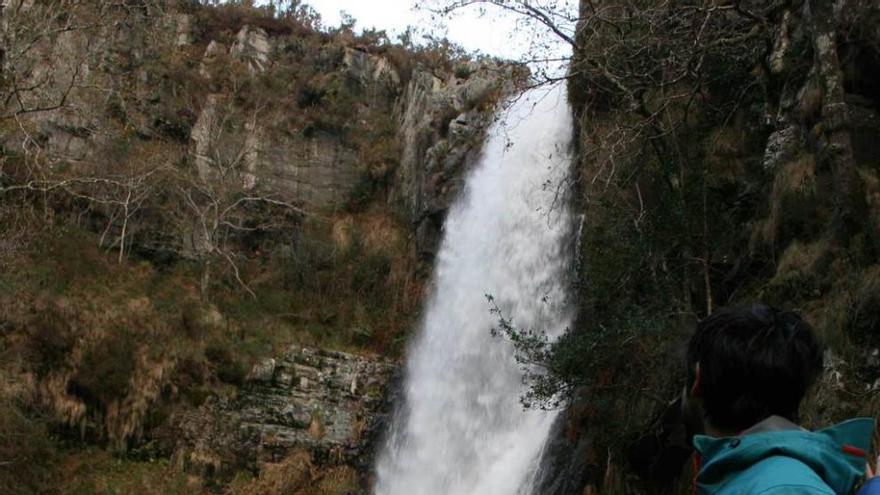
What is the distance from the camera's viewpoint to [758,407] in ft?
5.61

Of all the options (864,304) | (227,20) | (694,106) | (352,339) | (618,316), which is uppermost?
(227,20)

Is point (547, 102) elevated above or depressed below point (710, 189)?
above

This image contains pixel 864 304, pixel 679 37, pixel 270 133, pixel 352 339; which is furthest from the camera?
pixel 270 133

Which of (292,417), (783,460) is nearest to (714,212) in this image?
(783,460)

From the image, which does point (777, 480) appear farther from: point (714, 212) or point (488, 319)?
point (488, 319)

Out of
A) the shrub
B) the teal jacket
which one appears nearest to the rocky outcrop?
the shrub

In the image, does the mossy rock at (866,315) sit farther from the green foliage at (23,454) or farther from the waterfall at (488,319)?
the green foliage at (23,454)

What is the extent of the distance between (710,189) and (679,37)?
7.43 ft

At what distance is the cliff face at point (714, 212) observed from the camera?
671 centimetres

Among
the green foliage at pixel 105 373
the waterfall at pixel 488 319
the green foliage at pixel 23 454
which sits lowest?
the green foliage at pixel 23 454

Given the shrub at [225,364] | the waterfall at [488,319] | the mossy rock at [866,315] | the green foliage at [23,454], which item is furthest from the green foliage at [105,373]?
the mossy rock at [866,315]

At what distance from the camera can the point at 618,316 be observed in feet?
30.6

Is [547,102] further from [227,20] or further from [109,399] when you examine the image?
[227,20]

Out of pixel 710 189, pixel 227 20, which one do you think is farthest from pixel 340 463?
pixel 227 20
